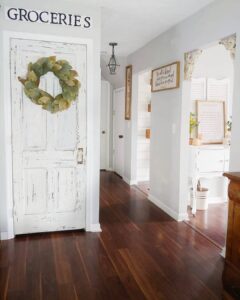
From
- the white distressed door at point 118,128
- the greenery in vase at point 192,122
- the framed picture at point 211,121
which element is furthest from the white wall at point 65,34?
the white distressed door at point 118,128

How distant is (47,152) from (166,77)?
6.43 feet

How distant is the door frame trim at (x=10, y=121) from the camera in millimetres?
3188

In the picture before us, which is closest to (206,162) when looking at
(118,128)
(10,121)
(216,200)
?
(216,200)

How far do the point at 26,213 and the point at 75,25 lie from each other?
2154 millimetres

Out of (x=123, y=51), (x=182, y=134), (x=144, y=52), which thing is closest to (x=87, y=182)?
(x=182, y=134)

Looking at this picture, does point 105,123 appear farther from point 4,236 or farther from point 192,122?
point 4,236

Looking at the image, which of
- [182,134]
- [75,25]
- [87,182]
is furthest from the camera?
[182,134]

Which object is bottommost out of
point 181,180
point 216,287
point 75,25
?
point 216,287

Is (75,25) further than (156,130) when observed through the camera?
No

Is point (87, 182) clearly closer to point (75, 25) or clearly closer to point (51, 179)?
point (51, 179)

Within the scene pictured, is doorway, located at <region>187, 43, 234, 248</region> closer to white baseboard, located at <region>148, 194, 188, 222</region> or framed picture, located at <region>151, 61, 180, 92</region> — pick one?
white baseboard, located at <region>148, 194, 188, 222</region>

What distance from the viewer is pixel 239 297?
7.43 feet

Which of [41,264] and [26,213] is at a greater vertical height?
[26,213]

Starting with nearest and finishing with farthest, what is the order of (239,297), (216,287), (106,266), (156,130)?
(239,297) < (216,287) < (106,266) < (156,130)
